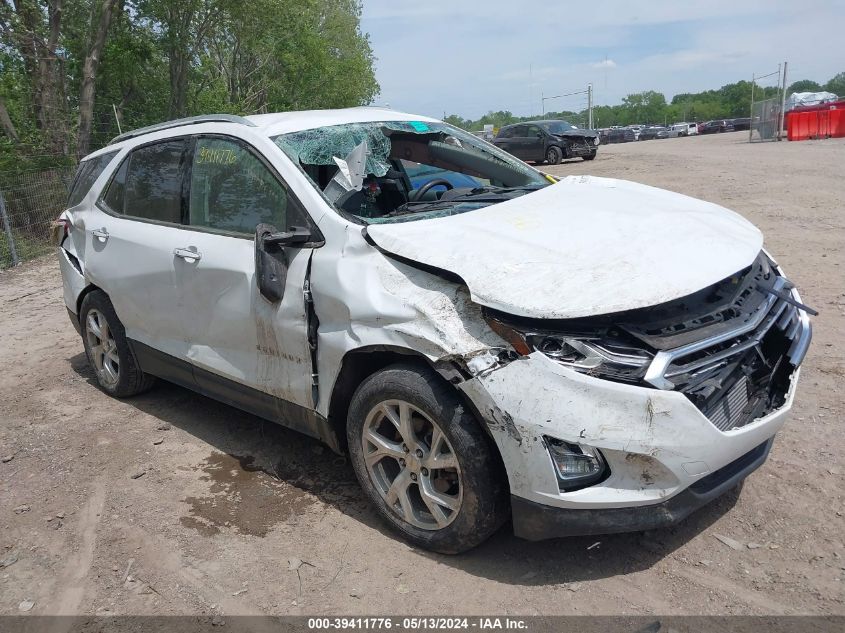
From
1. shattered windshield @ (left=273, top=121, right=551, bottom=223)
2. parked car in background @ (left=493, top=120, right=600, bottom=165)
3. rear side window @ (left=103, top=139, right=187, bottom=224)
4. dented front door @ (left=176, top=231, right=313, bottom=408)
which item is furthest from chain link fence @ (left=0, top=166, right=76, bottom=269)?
parked car in background @ (left=493, top=120, right=600, bottom=165)

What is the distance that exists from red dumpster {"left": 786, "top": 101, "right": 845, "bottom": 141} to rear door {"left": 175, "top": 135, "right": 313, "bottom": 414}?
97.2 feet

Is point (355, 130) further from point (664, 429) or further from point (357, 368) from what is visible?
point (664, 429)

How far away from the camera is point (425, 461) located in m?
2.99

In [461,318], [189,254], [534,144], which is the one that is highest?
[189,254]

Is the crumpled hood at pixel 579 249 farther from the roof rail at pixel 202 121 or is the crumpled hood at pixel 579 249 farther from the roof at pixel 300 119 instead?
the roof rail at pixel 202 121

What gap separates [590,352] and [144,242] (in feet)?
9.99

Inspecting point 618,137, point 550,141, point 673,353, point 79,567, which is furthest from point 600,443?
point 618,137

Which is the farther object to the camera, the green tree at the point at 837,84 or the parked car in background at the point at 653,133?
the green tree at the point at 837,84

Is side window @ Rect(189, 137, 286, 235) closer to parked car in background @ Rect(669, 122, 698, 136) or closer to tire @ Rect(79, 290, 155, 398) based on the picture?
tire @ Rect(79, 290, 155, 398)

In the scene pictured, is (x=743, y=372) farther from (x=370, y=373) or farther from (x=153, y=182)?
(x=153, y=182)

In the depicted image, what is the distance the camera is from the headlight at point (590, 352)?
2.56 meters

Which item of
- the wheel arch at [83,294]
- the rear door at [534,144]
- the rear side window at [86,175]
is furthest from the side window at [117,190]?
the rear door at [534,144]

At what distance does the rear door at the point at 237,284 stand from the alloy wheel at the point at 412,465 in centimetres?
47

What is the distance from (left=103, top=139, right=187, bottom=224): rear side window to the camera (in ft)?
14.2
